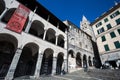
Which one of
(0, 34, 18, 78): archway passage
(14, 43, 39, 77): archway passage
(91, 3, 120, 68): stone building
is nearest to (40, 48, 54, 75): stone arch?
(14, 43, 39, 77): archway passage

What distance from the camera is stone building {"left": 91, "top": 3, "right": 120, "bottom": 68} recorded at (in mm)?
20656

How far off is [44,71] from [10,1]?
12.1m

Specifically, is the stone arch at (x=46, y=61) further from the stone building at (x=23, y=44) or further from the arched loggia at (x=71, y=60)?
the arched loggia at (x=71, y=60)

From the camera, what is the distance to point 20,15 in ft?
35.6

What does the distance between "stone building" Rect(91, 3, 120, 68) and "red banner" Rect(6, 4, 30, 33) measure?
2227 centimetres

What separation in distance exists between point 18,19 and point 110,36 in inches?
935

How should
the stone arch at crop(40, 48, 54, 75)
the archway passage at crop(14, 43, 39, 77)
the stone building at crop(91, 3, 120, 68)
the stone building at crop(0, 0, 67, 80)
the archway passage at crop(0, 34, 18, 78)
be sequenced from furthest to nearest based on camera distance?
the stone building at crop(91, 3, 120, 68), the stone arch at crop(40, 48, 54, 75), the archway passage at crop(14, 43, 39, 77), the archway passage at crop(0, 34, 18, 78), the stone building at crop(0, 0, 67, 80)

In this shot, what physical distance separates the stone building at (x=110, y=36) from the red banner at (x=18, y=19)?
22.3 meters

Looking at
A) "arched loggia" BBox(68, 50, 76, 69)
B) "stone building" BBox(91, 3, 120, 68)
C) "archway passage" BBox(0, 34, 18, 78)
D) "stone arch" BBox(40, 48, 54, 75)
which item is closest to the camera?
"archway passage" BBox(0, 34, 18, 78)

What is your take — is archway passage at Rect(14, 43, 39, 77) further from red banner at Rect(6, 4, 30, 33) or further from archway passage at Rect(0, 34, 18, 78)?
red banner at Rect(6, 4, 30, 33)

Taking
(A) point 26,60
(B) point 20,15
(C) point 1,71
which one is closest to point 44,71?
(A) point 26,60

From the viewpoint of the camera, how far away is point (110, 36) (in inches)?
899

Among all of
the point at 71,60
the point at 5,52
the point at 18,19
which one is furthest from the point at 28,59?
the point at 71,60

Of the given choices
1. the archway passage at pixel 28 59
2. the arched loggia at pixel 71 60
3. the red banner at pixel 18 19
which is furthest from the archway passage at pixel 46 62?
the red banner at pixel 18 19
